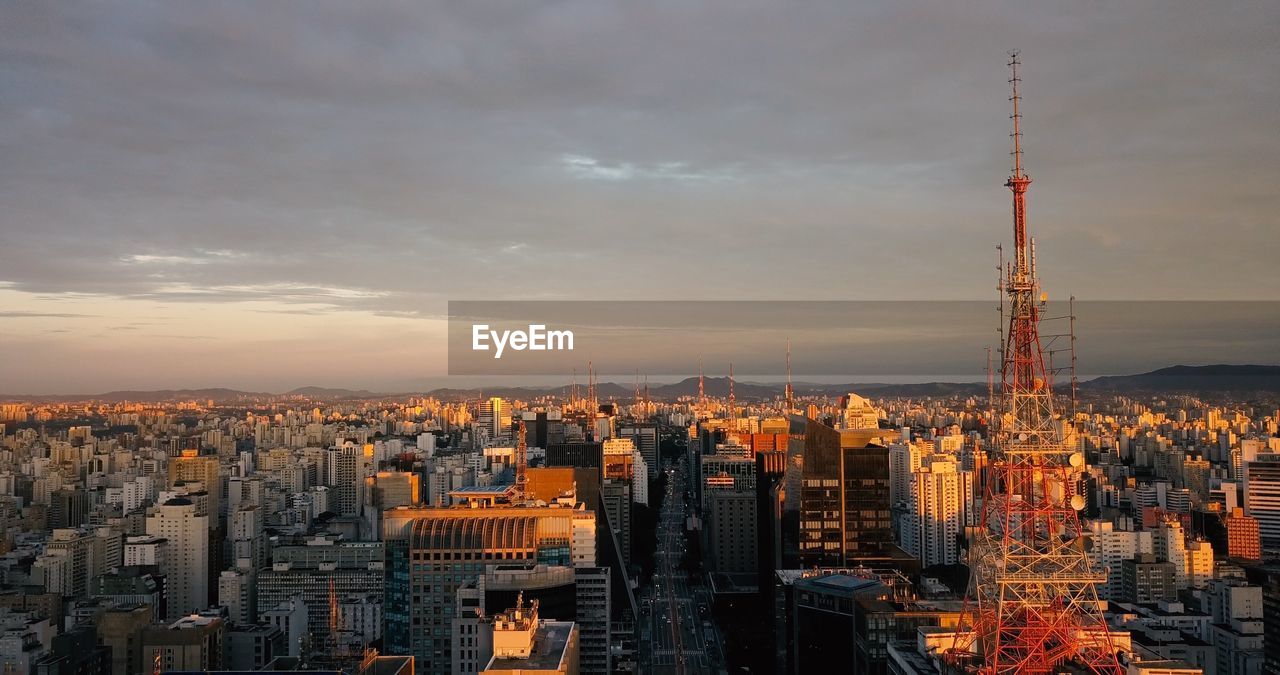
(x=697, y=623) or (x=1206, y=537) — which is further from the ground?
(x=1206, y=537)

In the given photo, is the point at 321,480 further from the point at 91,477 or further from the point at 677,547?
the point at 677,547

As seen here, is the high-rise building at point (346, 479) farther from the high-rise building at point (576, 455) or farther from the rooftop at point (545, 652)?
the rooftop at point (545, 652)

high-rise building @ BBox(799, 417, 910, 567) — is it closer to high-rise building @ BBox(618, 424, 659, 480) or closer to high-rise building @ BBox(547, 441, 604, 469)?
high-rise building @ BBox(547, 441, 604, 469)

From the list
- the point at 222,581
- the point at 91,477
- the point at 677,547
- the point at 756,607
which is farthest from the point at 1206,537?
the point at 91,477

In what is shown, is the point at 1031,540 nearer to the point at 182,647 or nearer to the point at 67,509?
the point at 182,647

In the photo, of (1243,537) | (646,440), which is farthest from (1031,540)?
(646,440)
